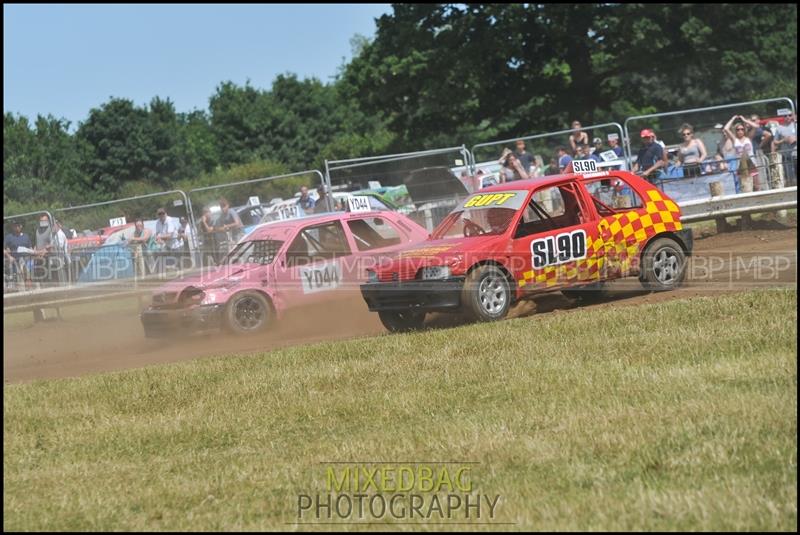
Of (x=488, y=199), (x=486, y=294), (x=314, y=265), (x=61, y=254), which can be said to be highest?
(x=61, y=254)

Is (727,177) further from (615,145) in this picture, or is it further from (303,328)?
(303,328)

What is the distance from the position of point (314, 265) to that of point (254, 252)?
32.6 inches

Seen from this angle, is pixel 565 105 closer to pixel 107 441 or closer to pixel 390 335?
pixel 390 335

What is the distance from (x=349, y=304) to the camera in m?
13.6

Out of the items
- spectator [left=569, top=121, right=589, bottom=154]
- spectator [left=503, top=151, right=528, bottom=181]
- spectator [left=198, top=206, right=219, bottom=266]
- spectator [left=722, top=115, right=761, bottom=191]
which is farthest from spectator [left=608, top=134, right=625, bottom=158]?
spectator [left=198, top=206, right=219, bottom=266]

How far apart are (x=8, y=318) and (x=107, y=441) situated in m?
12.3

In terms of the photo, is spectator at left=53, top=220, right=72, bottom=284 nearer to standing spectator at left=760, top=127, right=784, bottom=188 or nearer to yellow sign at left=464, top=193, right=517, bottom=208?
yellow sign at left=464, top=193, right=517, bottom=208

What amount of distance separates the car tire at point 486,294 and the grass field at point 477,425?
0.60 metres

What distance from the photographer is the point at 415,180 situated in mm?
18875

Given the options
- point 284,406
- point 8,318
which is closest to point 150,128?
point 8,318

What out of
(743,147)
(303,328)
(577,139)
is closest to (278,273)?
(303,328)

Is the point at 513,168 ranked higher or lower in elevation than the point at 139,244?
higher

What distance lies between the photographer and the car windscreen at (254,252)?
13.4m

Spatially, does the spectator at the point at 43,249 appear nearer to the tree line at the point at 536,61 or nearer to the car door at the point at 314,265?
the car door at the point at 314,265
